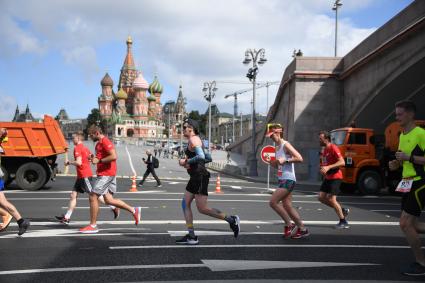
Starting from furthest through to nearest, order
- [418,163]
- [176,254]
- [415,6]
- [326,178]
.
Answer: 1. [415,6]
2. [326,178]
3. [176,254]
4. [418,163]

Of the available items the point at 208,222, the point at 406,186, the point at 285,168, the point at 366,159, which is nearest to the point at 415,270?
the point at 406,186

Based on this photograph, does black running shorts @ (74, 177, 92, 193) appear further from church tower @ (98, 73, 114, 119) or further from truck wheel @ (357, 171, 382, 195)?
church tower @ (98, 73, 114, 119)

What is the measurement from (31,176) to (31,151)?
890 mm

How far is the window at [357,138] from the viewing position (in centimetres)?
1814

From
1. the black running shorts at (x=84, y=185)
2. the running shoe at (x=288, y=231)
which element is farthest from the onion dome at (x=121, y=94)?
the running shoe at (x=288, y=231)

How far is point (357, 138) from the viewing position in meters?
18.2

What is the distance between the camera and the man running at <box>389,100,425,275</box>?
549cm

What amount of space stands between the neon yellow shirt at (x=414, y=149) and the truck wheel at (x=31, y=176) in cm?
1387

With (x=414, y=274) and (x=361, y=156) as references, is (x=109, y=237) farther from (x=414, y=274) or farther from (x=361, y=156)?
(x=361, y=156)

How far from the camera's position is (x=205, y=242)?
24.0 ft

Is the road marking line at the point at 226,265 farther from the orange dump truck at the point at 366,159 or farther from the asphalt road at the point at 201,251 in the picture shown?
the orange dump truck at the point at 366,159

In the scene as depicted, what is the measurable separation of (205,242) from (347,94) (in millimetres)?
22229

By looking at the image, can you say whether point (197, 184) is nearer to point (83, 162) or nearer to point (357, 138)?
point (83, 162)

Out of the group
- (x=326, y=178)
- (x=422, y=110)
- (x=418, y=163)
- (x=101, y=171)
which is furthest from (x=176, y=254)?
(x=422, y=110)
